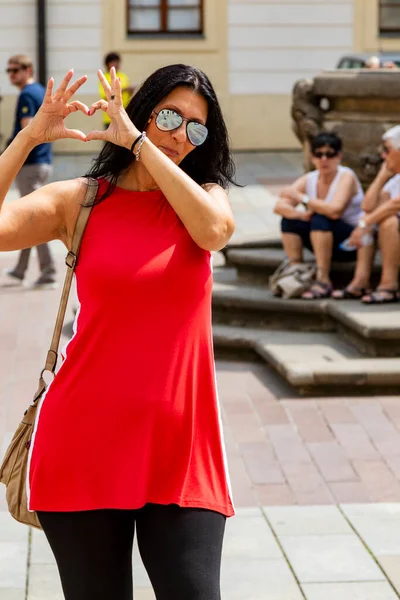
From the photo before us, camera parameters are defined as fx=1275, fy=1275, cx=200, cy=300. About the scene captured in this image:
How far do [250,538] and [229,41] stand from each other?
1727 cm

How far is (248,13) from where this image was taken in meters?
21.4

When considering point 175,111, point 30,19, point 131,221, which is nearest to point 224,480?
point 131,221

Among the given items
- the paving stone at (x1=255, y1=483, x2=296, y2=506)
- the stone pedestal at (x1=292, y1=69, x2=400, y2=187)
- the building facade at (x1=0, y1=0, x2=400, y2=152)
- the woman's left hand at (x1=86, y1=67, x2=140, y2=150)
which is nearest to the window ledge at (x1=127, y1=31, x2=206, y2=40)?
the building facade at (x1=0, y1=0, x2=400, y2=152)

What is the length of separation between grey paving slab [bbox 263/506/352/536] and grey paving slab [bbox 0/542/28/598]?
1.02m

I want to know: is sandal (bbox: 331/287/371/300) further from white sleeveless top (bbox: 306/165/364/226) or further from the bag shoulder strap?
the bag shoulder strap

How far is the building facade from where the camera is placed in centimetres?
2122

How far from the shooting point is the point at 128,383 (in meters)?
2.90

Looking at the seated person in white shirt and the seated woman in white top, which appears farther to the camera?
the seated woman in white top

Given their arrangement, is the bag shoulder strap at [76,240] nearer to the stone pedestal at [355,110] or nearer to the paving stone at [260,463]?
the paving stone at [260,463]

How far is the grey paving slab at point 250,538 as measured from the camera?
4883 mm

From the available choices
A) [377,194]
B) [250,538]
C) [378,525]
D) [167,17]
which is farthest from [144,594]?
[167,17]

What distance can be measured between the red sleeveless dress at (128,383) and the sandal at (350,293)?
5.58 meters

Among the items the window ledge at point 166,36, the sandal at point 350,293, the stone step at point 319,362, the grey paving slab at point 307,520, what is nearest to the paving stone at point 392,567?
the grey paving slab at point 307,520

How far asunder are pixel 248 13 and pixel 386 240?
1389 centimetres
